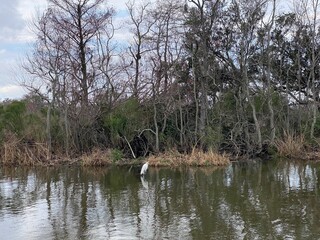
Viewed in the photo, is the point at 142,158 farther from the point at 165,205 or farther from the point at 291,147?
the point at 165,205

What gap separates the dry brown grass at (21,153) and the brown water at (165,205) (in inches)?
137

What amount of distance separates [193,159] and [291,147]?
5.77 m

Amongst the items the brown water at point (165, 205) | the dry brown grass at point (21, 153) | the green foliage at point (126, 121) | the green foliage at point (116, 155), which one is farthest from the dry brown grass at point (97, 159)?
the brown water at point (165, 205)

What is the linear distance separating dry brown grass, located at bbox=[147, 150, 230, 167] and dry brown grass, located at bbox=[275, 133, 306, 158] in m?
3.83

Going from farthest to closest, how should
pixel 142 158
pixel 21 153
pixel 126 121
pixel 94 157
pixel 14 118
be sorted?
pixel 14 118, pixel 126 121, pixel 142 158, pixel 21 153, pixel 94 157

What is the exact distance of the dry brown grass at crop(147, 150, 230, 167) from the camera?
66.4 ft

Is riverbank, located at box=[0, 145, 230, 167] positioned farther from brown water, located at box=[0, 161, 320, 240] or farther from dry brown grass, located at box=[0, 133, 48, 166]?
brown water, located at box=[0, 161, 320, 240]

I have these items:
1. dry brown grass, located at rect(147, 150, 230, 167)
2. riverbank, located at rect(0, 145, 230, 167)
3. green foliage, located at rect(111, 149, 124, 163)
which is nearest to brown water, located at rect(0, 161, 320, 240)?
dry brown grass, located at rect(147, 150, 230, 167)

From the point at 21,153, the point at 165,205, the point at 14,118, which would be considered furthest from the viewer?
the point at 14,118

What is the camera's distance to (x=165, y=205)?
11.4 metres

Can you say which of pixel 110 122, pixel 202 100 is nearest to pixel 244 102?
pixel 202 100

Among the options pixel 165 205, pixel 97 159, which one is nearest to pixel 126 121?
→ pixel 97 159

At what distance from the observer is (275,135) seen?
82.7ft

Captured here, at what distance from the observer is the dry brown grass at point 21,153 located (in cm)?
2217
